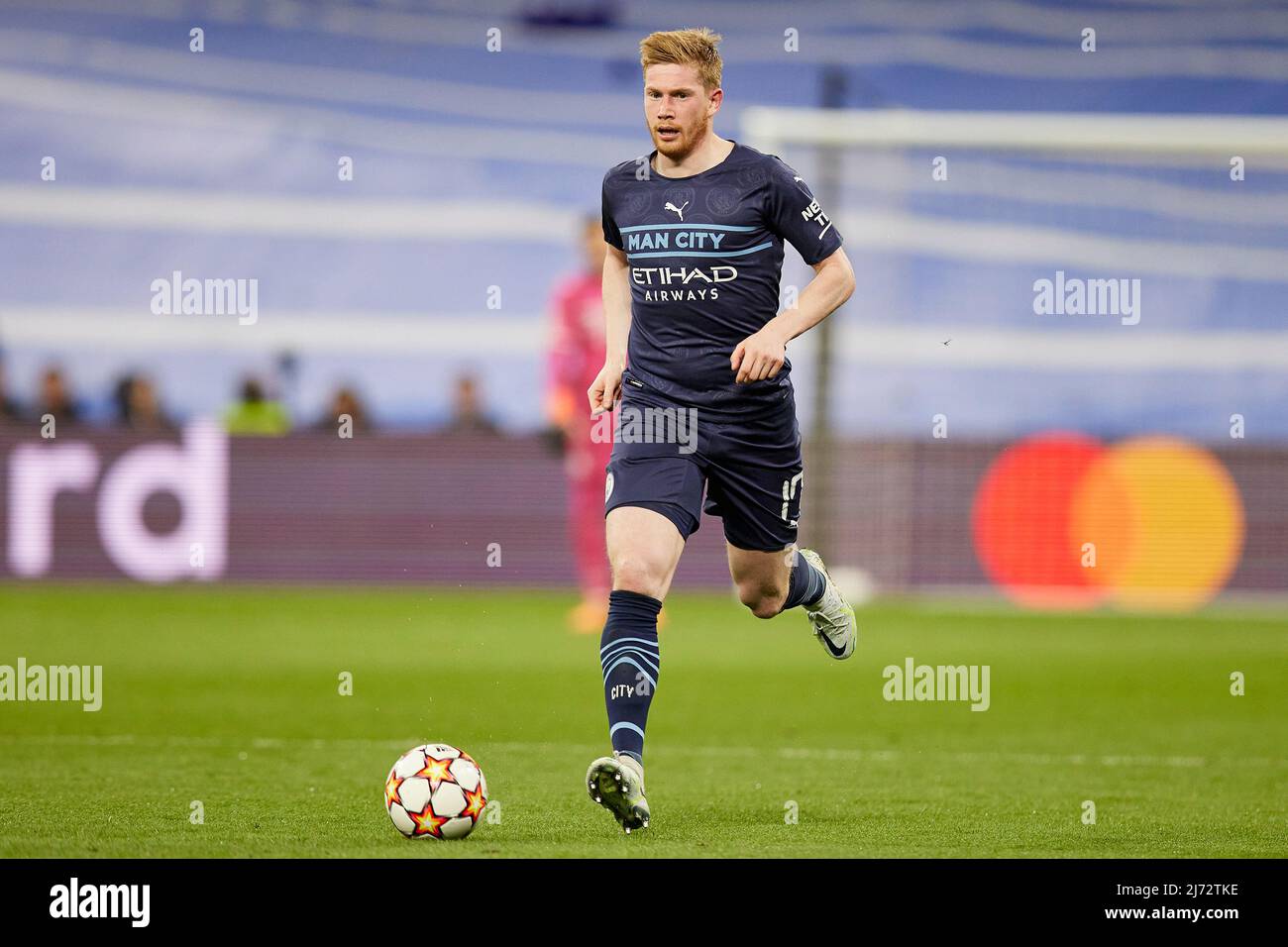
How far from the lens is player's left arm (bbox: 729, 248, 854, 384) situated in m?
5.11

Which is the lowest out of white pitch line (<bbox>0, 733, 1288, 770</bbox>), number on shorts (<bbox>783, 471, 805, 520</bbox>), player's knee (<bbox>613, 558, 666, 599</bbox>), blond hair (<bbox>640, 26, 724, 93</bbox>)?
white pitch line (<bbox>0, 733, 1288, 770</bbox>)

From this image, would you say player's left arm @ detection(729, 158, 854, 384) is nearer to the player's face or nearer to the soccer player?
the soccer player

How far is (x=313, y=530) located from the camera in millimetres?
16531

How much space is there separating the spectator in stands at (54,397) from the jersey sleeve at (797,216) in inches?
480

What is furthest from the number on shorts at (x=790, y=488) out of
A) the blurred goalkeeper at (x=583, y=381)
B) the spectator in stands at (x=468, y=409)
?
the spectator in stands at (x=468, y=409)

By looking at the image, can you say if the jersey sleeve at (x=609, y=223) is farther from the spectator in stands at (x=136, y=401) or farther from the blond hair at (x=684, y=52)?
the spectator in stands at (x=136, y=401)

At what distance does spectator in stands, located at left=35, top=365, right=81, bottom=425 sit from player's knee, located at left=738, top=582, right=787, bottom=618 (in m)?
11.6

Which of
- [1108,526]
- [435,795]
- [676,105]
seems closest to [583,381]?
[1108,526]

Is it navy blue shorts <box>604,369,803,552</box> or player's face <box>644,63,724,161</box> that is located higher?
player's face <box>644,63,724,161</box>

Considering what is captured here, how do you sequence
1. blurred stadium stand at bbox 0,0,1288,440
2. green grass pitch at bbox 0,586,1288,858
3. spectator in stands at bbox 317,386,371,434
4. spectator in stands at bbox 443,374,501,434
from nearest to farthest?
1. green grass pitch at bbox 0,586,1288,858
2. spectator in stands at bbox 317,386,371,434
3. spectator in stands at bbox 443,374,501,434
4. blurred stadium stand at bbox 0,0,1288,440

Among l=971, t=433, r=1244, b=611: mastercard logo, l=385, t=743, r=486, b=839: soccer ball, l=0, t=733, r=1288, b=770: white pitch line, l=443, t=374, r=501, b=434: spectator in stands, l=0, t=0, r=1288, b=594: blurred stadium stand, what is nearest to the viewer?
l=385, t=743, r=486, b=839: soccer ball

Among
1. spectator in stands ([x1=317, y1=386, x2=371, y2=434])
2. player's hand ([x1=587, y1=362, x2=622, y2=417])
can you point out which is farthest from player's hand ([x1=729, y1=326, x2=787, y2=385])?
spectator in stands ([x1=317, y1=386, x2=371, y2=434])

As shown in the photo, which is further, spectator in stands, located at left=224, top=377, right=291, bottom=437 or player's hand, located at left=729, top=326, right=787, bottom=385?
spectator in stands, located at left=224, top=377, right=291, bottom=437

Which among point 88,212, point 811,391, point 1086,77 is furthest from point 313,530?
point 1086,77
